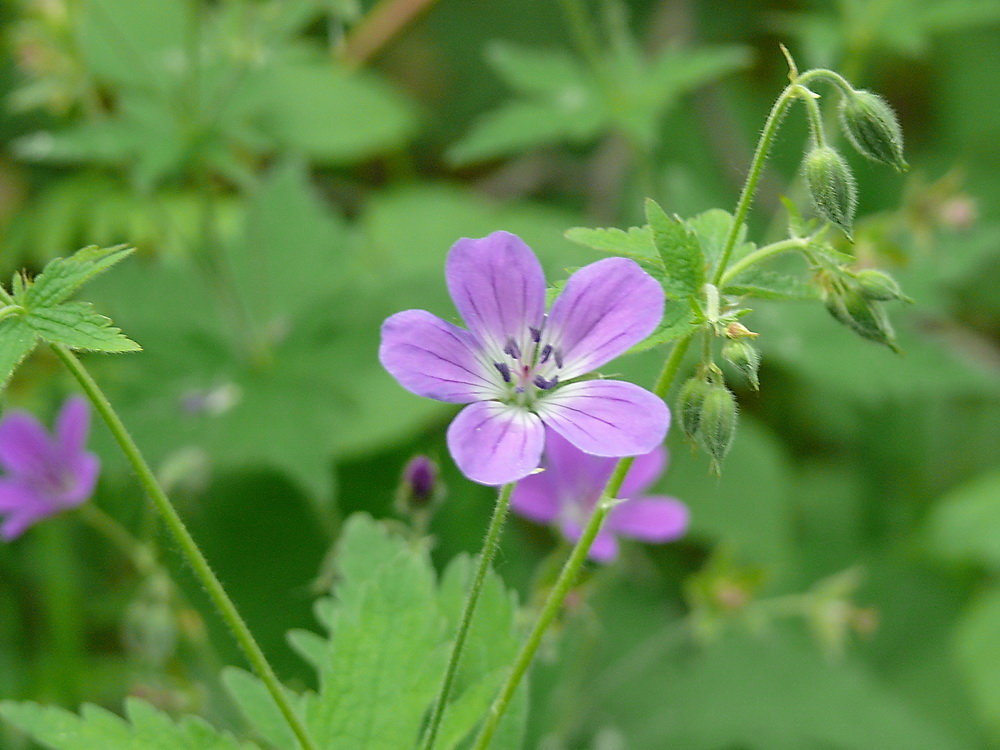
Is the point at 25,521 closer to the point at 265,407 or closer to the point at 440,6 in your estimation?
the point at 265,407

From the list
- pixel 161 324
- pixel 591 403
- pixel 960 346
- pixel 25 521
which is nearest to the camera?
pixel 591 403

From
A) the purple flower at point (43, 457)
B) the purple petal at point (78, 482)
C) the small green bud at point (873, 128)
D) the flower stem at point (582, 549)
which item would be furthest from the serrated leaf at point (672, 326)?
the purple flower at point (43, 457)

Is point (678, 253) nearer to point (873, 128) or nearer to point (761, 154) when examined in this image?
point (761, 154)

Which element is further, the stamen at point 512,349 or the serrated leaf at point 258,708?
the serrated leaf at point 258,708

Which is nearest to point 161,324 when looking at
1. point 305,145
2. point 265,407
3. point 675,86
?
point 265,407

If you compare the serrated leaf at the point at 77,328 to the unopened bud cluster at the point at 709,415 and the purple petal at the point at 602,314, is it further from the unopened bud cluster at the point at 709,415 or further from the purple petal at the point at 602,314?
the unopened bud cluster at the point at 709,415

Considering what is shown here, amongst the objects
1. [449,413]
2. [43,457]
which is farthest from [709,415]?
[449,413]
